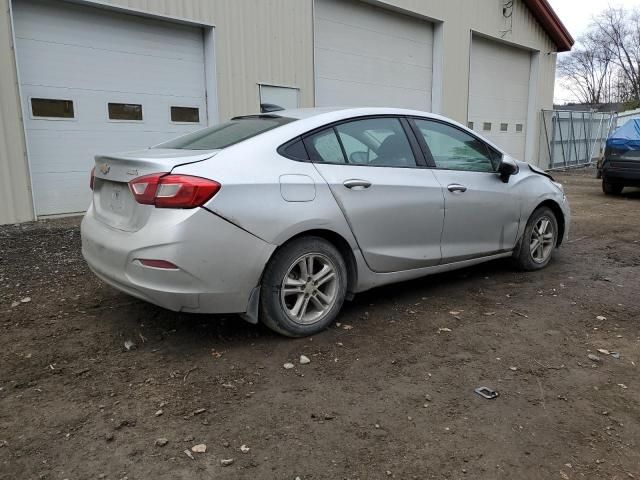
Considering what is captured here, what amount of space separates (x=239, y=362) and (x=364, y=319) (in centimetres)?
109

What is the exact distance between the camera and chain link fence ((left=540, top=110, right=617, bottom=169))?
18172 millimetres

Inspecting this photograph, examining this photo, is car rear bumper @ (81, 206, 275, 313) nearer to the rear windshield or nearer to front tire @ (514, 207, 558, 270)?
the rear windshield

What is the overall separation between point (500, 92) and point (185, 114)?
419 inches

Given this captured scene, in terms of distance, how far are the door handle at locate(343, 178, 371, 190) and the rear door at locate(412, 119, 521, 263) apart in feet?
2.49

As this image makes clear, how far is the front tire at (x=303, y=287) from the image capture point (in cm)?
332

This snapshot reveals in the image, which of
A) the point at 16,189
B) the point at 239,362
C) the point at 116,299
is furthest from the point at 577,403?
the point at 16,189

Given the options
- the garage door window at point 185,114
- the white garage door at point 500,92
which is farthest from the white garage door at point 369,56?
the garage door window at point 185,114

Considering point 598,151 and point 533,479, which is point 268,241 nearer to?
point 533,479

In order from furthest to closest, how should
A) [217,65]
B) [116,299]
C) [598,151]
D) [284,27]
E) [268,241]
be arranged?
1. [598,151]
2. [284,27]
3. [217,65]
4. [116,299]
5. [268,241]

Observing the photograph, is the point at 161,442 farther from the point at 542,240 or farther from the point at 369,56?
the point at 369,56

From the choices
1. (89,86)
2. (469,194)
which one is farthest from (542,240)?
(89,86)

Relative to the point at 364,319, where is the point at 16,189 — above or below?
above

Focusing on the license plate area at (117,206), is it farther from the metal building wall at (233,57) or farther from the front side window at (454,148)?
the metal building wall at (233,57)

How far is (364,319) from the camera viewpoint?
3.93 metres
